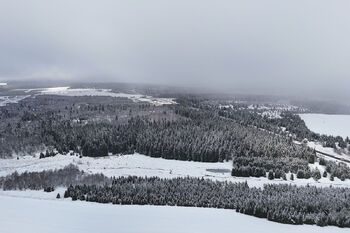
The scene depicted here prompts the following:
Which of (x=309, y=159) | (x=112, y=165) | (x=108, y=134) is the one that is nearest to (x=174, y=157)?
(x=112, y=165)

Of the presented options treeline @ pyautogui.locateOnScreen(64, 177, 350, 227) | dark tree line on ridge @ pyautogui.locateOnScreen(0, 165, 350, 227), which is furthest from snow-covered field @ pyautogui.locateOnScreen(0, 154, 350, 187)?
treeline @ pyautogui.locateOnScreen(64, 177, 350, 227)

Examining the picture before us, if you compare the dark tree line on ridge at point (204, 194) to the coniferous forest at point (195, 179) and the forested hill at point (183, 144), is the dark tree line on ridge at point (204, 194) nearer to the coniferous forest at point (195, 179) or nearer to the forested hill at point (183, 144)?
the coniferous forest at point (195, 179)

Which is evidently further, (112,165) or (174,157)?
(174,157)

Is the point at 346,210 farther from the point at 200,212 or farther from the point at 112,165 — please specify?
the point at 112,165

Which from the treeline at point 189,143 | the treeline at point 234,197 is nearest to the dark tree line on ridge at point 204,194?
the treeline at point 234,197

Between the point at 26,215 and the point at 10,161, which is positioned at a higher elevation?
the point at 26,215

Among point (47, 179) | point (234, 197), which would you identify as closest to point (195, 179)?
point (234, 197)
